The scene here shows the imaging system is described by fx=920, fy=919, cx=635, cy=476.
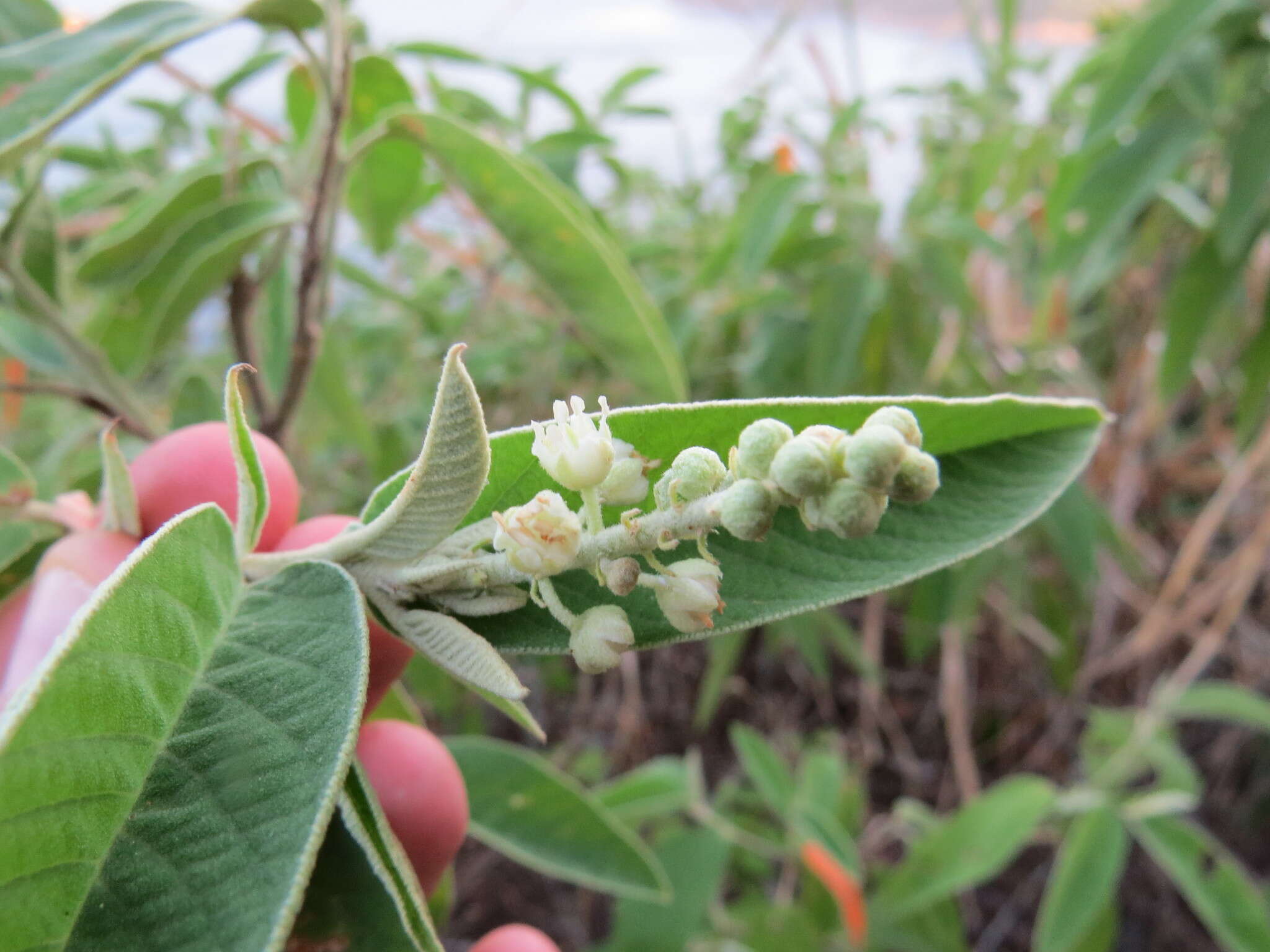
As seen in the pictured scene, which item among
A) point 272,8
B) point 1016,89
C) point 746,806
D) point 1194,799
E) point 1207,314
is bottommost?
point 746,806

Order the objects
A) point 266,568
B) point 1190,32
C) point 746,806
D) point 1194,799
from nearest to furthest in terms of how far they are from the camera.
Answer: point 266,568 < point 1190,32 < point 1194,799 < point 746,806

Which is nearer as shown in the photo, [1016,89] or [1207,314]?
[1207,314]

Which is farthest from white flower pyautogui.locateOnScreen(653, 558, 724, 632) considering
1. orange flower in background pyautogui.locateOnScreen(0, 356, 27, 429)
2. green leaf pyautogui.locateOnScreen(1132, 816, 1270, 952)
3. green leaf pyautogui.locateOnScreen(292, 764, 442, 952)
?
green leaf pyautogui.locateOnScreen(1132, 816, 1270, 952)

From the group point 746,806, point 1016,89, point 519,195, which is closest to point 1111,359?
point 1016,89

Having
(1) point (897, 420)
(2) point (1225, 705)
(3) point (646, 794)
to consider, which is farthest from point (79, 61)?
(2) point (1225, 705)

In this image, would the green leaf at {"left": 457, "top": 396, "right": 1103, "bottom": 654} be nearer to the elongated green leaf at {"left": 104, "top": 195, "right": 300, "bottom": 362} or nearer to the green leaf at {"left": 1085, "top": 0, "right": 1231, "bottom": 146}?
the elongated green leaf at {"left": 104, "top": 195, "right": 300, "bottom": 362}

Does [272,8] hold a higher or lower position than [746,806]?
higher

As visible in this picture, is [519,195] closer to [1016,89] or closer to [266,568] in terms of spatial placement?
[266,568]

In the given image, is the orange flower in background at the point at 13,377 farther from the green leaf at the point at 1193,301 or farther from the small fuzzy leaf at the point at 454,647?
the green leaf at the point at 1193,301
